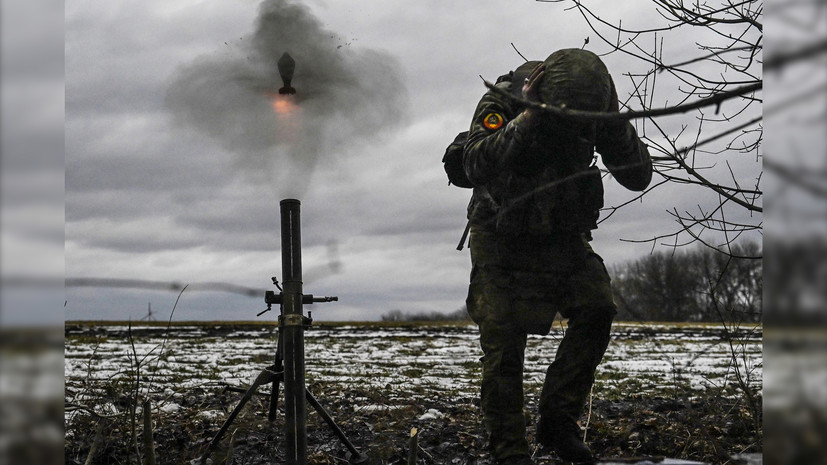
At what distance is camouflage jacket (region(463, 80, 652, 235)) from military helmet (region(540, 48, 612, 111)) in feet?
1.18

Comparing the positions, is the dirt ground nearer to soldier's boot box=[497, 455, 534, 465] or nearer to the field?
the field

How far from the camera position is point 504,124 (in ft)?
14.2

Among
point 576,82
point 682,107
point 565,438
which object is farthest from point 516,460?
point 682,107

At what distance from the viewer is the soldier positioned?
4172 millimetres

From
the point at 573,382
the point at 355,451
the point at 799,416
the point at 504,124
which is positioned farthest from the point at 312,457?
the point at 799,416

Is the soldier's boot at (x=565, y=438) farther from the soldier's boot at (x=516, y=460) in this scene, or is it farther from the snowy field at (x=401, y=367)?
the snowy field at (x=401, y=367)

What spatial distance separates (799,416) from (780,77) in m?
0.42

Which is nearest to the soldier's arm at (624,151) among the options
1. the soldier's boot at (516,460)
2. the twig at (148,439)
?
the soldier's boot at (516,460)

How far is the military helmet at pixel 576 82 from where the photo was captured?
11.8 feet

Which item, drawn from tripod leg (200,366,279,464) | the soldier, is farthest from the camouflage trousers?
tripod leg (200,366,279,464)

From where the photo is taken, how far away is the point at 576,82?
11.9 feet

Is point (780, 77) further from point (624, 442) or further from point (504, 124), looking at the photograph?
point (624, 442)

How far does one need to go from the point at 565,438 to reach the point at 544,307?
0.84 m

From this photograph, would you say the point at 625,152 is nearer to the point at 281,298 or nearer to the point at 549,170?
the point at 549,170
